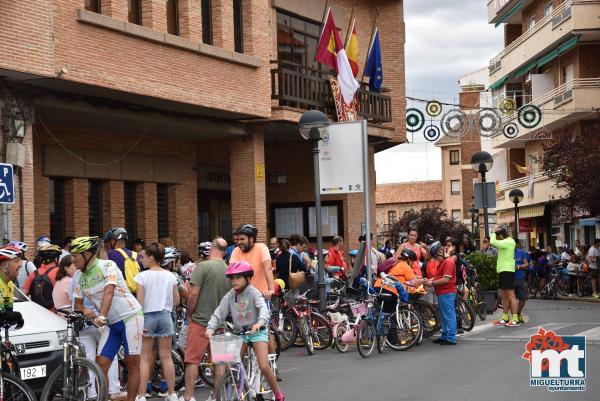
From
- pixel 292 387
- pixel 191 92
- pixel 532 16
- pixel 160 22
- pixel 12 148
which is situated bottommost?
pixel 292 387

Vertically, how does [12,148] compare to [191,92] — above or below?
below

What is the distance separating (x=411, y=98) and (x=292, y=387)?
22.8m

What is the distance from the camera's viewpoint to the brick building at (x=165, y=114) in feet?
61.4

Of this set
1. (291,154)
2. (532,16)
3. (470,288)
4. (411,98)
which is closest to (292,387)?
(470,288)

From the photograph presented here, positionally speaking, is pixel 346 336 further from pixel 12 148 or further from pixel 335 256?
pixel 12 148

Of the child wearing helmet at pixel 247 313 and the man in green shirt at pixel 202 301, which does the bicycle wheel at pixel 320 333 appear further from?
the child wearing helmet at pixel 247 313

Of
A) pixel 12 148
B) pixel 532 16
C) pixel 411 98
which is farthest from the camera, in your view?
pixel 532 16

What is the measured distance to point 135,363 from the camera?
36.6ft

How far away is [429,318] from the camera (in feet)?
59.9

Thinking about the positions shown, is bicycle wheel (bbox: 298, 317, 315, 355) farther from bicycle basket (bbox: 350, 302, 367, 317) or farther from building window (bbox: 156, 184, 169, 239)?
building window (bbox: 156, 184, 169, 239)

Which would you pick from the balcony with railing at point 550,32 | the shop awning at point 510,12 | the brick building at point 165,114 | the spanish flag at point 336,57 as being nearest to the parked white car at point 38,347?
the brick building at point 165,114

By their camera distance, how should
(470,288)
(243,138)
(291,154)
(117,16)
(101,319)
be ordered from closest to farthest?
1. (101,319)
2. (117,16)
3. (470,288)
4. (243,138)
5. (291,154)

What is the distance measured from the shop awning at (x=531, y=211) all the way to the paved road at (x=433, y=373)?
3167 cm

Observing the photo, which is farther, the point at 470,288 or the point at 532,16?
the point at 532,16
